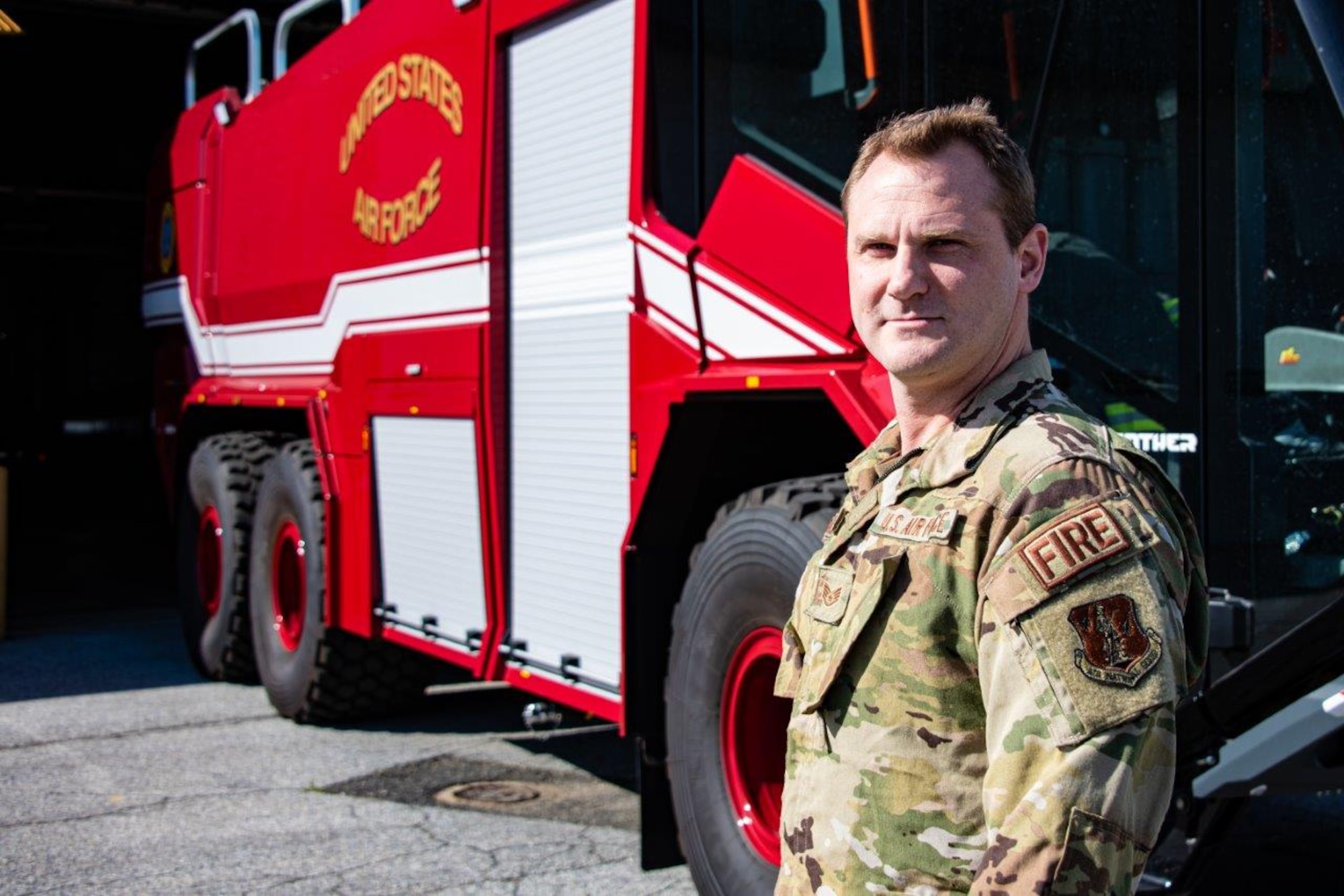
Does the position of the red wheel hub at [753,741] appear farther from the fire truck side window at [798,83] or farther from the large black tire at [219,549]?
the large black tire at [219,549]

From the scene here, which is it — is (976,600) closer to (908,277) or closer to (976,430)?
(976,430)

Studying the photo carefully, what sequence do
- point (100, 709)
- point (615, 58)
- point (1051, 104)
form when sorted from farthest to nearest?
point (100, 709) < point (615, 58) < point (1051, 104)

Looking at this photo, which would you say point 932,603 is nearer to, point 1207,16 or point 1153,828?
point 1153,828

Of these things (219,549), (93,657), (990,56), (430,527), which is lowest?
(93,657)

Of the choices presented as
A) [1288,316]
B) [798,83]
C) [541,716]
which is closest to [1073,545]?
[1288,316]

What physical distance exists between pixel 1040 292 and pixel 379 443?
332 centimetres

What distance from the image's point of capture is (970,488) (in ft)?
5.37

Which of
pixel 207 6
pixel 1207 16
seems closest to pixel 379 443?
pixel 1207 16

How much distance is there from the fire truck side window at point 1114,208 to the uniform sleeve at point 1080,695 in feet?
7.16

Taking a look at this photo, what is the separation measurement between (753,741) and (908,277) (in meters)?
2.59

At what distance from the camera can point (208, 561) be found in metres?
8.52

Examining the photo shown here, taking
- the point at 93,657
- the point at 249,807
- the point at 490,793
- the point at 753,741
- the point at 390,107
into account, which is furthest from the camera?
the point at 93,657

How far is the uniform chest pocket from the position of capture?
1683mm

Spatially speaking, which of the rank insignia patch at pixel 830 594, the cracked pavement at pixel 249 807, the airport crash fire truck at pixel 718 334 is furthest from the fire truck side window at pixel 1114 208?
the cracked pavement at pixel 249 807
